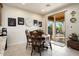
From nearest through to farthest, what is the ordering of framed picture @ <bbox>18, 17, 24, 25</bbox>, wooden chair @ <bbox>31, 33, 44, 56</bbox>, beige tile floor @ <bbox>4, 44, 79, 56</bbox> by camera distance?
beige tile floor @ <bbox>4, 44, 79, 56</bbox>
framed picture @ <bbox>18, 17, 24, 25</bbox>
wooden chair @ <bbox>31, 33, 44, 56</bbox>

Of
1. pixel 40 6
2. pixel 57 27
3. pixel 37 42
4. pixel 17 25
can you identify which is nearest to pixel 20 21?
pixel 17 25

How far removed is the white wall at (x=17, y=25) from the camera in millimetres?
2416

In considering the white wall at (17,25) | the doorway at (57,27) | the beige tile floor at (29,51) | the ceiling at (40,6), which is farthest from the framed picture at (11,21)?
the doorway at (57,27)

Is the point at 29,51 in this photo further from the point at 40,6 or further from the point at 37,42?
the point at 40,6

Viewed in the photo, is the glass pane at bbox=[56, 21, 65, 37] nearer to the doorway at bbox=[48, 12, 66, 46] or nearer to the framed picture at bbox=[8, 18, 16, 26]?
the doorway at bbox=[48, 12, 66, 46]

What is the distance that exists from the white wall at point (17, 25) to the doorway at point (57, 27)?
383 millimetres

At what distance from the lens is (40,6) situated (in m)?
2.48

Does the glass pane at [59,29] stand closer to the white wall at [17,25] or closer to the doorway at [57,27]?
the doorway at [57,27]

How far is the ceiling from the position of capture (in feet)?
7.84

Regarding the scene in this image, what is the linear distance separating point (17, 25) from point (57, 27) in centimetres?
115

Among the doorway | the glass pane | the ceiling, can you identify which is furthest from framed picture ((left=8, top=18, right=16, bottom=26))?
the glass pane

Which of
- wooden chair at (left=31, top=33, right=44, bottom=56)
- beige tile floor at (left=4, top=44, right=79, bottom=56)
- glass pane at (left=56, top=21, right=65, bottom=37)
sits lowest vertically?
beige tile floor at (left=4, top=44, right=79, bottom=56)

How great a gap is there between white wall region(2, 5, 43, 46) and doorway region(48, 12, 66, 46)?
1.26ft

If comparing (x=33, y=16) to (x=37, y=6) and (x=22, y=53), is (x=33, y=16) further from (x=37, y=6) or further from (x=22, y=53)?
(x=22, y=53)
